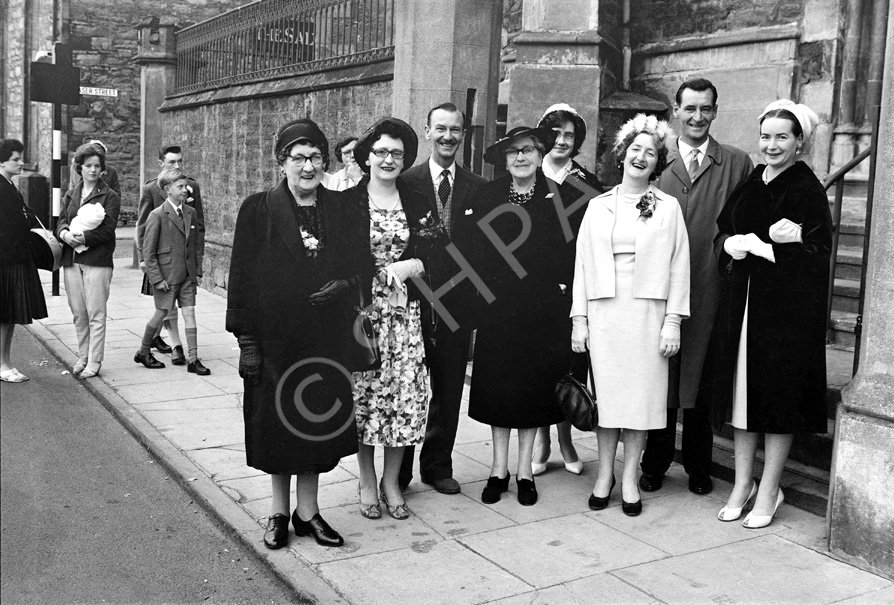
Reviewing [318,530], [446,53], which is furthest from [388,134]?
[446,53]

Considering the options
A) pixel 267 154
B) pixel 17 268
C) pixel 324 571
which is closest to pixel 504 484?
pixel 324 571

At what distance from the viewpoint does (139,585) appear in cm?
428

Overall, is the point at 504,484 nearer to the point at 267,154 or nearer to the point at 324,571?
the point at 324,571

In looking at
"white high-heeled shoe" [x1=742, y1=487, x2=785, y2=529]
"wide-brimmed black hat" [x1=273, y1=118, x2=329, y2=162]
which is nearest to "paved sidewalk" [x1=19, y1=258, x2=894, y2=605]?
"white high-heeled shoe" [x1=742, y1=487, x2=785, y2=529]

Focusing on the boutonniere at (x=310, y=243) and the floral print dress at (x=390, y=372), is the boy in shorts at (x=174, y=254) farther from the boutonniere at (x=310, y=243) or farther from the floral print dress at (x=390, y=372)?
the boutonniere at (x=310, y=243)

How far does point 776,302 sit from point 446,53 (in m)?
5.07

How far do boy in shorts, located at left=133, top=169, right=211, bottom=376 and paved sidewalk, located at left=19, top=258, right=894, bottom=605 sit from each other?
229cm

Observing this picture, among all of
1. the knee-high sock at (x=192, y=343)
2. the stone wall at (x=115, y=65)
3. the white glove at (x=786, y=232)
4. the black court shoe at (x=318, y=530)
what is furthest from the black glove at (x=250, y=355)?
the stone wall at (x=115, y=65)

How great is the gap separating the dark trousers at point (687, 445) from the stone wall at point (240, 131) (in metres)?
6.11

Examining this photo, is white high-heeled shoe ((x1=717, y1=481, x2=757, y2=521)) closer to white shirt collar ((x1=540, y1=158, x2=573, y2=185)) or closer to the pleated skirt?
white shirt collar ((x1=540, y1=158, x2=573, y2=185))

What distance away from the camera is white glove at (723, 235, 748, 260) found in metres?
4.93

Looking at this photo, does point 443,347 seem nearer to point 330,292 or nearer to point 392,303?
point 392,303

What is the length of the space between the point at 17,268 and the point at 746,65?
7231mm

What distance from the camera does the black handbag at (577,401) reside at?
16.9ft
